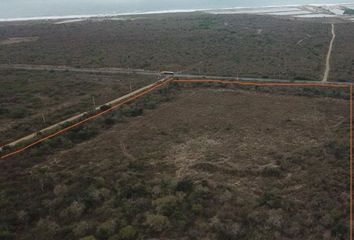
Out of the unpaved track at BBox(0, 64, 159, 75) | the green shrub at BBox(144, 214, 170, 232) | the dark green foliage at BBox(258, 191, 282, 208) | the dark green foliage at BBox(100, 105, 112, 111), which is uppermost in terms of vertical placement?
the green shrub at BBox(144, 214, 170, 232)

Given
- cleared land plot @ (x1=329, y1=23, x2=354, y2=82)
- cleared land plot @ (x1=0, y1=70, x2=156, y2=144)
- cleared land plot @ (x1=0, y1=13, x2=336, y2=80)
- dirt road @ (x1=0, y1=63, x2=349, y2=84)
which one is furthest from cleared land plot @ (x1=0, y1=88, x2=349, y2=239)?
cleared land plot @ (x1=0, y1=13, x2=336, y2=80)

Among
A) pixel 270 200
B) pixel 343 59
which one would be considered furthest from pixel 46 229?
pixel 343 59

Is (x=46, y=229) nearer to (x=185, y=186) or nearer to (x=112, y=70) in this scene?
(x=185, y=186)

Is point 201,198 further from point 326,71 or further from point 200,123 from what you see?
point 326,71

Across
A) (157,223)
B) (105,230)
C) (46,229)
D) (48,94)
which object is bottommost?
(48,94)

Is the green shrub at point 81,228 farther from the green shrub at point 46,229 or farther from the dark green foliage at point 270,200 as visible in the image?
the dark green foliage at point 270,200

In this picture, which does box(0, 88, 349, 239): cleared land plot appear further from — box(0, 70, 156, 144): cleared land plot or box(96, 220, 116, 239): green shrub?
box(0, 70, 156, 144): cleared land plot

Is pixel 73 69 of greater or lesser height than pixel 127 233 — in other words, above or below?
below
